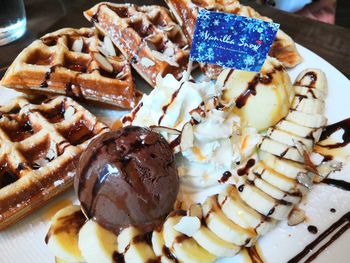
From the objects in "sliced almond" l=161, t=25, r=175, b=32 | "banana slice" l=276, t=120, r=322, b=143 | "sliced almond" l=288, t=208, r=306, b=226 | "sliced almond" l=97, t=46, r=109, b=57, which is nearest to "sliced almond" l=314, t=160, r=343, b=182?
"banana slice" l=276, t=120, r=322, b=143

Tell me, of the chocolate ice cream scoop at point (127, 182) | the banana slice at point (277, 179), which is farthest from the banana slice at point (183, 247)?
the banana slice at point (277, 179)

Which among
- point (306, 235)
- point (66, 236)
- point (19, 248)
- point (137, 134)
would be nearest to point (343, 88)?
point (306, 235)

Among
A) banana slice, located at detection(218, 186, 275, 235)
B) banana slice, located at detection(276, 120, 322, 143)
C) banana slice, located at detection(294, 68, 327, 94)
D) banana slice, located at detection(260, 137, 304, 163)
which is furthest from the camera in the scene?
banana slice, located at detection(294, 68, 327, 94)

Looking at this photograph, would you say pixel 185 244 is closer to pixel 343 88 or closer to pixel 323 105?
pixel 323 105

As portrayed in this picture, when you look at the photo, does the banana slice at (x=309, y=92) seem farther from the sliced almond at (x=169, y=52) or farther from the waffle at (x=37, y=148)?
the waffle at (x=37, y=148)

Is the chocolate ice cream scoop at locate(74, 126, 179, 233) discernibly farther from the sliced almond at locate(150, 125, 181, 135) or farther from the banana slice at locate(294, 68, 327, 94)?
the banana slice at locate(294, 68, 327, 94)

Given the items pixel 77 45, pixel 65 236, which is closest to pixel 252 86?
pixel 77 45
